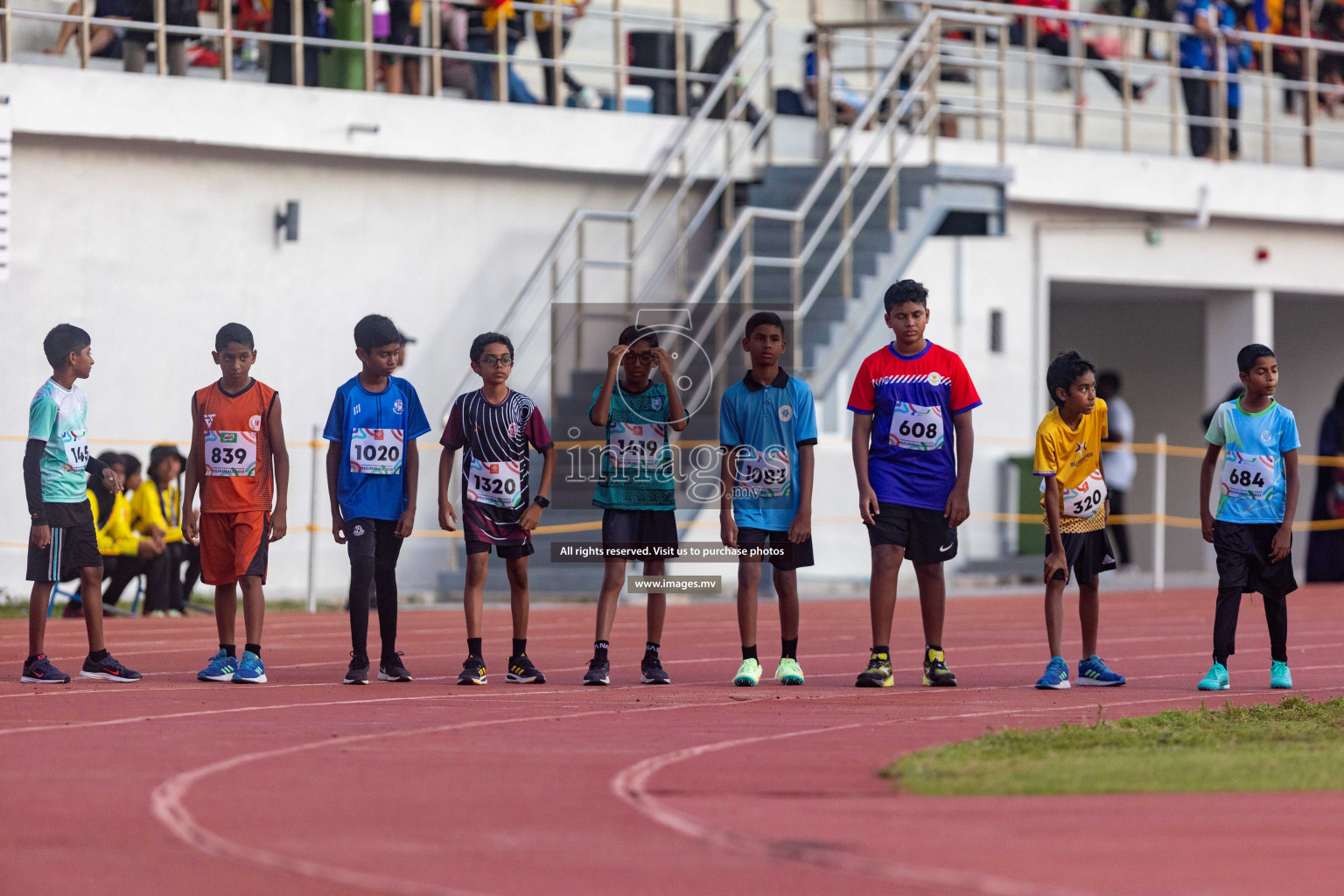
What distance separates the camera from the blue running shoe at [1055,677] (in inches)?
405

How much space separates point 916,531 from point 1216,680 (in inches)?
64.3

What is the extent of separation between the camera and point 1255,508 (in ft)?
33.9

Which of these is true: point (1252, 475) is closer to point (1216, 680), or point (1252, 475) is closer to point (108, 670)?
point (1216, 680)

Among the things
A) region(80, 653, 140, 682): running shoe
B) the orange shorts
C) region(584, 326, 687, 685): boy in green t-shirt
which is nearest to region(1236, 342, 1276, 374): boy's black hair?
region(584, 326, 687, 685): boy in green t-shirt

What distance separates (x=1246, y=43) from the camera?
25469 mm

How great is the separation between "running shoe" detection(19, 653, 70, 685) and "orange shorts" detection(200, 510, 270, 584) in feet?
2.79

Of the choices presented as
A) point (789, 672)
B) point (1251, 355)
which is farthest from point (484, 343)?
point (1251, 355)

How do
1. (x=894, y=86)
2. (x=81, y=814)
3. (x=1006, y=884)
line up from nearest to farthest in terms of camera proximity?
1. (x=1006, y=884)
2. (x=81, y=814)
3. (x=894, y=86)

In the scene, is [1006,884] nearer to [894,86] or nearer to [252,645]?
[252,645]

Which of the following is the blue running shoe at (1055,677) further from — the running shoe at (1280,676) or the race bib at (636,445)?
the race bib at (636,445)

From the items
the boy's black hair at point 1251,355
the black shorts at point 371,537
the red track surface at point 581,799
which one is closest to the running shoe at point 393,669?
the red track surface at point 581,799

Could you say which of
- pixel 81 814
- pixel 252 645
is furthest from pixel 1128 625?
pixel 81 814

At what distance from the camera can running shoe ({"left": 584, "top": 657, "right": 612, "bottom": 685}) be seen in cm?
1036

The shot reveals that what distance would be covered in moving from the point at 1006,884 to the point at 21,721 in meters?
4.88
